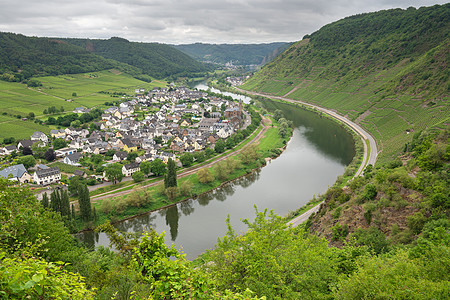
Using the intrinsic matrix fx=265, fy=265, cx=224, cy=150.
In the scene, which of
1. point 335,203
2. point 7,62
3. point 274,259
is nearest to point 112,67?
point 7,62

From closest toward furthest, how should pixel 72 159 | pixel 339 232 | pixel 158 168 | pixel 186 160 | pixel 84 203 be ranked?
pixel 339 232, pixel 84 203, pixel 158 168, pixel 186 160, pixel 72 159

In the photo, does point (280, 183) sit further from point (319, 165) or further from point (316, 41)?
point (316, 41)

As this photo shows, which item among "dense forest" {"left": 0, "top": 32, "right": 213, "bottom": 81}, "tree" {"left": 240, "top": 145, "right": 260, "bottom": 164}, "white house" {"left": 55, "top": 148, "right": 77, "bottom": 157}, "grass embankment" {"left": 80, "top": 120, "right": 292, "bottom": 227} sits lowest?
"grass embankment" {"left": 80, "top": 120, "right": 292, "bottom": 227}

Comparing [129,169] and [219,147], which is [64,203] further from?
[219,147]

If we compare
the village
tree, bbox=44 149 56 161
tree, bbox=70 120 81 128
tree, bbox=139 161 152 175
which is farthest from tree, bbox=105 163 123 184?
tree, bbox=70 120 81 128

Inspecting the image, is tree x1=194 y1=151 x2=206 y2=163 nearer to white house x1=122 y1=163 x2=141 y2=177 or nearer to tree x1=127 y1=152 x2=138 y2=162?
white house x1=122 y1=163 x2=141 y2=177

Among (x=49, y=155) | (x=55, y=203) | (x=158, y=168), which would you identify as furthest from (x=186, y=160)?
(x=49, y=155)
